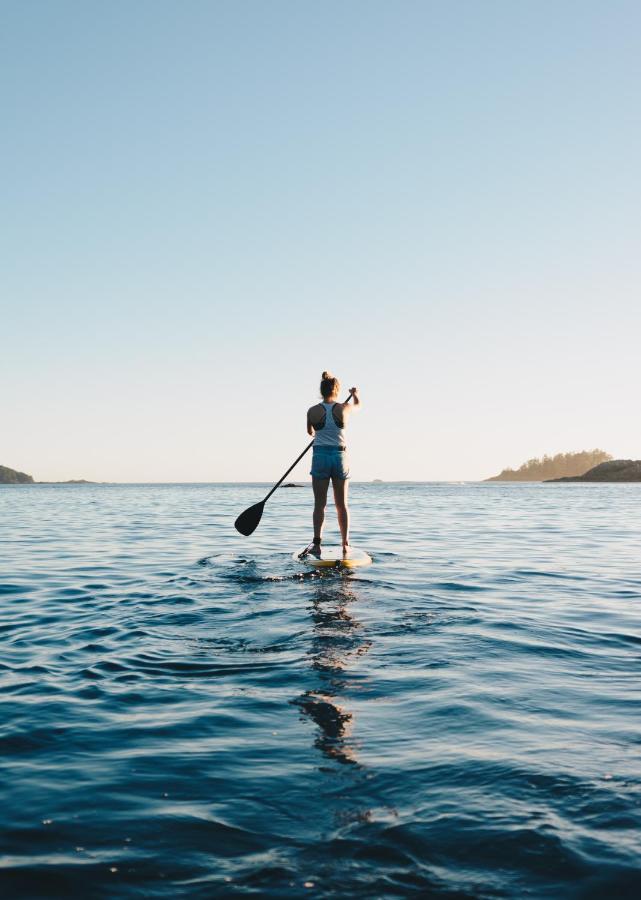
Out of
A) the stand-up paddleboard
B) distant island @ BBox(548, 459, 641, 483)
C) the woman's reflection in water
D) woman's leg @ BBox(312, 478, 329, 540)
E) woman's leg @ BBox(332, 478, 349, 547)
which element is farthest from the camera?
distant island @ BBox(548, 459, 641, 483)

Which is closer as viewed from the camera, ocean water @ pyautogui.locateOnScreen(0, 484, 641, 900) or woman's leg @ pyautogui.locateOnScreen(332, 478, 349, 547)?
ocean water @ pyautogui.locateOnScreen(0, 484, 641, 900)

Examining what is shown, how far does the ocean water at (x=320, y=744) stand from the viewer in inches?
120

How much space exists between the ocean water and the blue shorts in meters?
2.78

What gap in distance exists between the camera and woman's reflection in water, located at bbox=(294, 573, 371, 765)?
14.5 ft

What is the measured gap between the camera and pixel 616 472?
130500 millimetres

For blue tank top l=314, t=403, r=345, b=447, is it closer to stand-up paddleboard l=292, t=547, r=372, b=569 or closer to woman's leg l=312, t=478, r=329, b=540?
woman's leg l=312, t=478, r=329, b=540

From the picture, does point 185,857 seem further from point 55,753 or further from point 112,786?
point 55,753

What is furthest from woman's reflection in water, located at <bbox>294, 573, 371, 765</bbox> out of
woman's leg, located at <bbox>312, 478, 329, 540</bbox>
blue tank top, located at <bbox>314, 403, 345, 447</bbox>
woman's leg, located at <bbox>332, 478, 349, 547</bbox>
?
blue tank top, located at <bbox>314, 403, 345, 447</bbox>

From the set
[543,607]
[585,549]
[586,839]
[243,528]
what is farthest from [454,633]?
[585,549]

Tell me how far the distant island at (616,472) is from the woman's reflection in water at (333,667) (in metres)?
128

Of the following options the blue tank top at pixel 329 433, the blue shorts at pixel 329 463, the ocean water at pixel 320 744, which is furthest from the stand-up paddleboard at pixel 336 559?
the blue tank top at pixel 329 433

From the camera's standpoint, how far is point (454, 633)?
7387 mm

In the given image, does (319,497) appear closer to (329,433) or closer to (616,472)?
(329,433)

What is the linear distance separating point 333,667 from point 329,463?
6.53m
